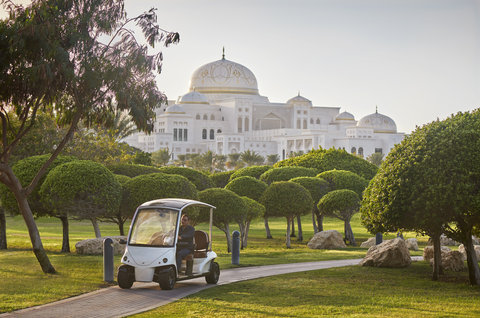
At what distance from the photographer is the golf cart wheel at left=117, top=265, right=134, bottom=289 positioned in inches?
554

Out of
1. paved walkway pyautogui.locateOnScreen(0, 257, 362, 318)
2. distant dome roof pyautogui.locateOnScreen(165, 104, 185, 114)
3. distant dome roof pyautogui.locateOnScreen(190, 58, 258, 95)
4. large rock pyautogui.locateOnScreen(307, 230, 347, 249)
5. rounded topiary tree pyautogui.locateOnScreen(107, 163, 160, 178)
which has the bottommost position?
paved walkway pyautogui.locateOnScreen(0, 257, 362, 318)

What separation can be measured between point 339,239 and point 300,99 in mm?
99113

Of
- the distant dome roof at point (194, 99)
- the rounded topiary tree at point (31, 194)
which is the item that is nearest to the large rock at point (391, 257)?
the rounded topiary tree at point (31, 194)

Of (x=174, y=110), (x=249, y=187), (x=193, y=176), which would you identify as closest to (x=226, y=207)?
(x=249, y=187)

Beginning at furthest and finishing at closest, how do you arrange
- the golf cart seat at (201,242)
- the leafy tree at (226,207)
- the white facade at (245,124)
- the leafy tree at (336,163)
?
the white facade at (245,124) < the leafy tree at (336,163) < the leafy tree at (226,207) < the golf cart seat at (201,242)

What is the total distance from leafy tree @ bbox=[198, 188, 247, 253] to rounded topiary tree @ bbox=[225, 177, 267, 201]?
18.2ft

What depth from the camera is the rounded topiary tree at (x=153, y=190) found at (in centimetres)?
2517

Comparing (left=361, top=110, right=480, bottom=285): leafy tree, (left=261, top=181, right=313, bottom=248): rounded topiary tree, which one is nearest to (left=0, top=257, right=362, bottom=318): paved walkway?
(left=361, top=110, right=480, bottom=285): leafy tree

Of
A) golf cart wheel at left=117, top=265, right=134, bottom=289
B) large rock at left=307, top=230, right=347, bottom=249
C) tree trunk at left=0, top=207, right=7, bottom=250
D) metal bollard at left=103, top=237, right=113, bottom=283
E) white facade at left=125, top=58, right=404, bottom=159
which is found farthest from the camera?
white facade at left=125, top=58, right=404, bottom=159

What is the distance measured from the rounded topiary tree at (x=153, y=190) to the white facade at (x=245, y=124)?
77.5 metres

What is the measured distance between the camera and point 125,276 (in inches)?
555

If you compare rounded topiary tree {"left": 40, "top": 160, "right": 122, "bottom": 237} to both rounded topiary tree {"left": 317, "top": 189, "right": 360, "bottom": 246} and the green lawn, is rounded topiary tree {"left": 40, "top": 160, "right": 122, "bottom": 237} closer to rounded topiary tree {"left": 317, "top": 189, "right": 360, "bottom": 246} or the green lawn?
the green lawn

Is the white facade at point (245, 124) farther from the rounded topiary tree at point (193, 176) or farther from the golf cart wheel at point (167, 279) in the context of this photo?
the golf cart wheel at point (167, 279)

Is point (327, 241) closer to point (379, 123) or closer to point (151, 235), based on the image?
point (151, 235)
